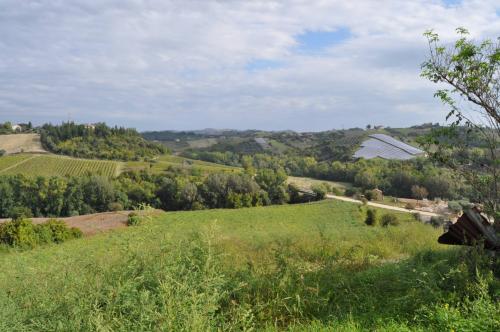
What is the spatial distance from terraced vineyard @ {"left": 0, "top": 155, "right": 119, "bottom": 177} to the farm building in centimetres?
5541

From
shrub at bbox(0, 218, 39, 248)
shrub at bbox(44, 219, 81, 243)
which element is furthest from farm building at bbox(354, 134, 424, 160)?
shrub at bbox(0, 218, 39, 248)

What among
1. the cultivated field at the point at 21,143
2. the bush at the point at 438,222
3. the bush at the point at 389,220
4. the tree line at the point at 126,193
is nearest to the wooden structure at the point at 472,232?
the bush at the point at 438,222

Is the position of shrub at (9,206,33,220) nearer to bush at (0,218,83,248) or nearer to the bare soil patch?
the bare soil patch

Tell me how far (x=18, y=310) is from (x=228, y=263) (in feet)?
12.3

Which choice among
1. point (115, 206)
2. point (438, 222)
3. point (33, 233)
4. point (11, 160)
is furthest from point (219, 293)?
point (11, 160)

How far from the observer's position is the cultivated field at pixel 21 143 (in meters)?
93.6

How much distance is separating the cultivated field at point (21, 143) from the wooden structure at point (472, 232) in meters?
99.4

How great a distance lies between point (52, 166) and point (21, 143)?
27.1 meters

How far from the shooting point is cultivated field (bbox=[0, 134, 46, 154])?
9362cm

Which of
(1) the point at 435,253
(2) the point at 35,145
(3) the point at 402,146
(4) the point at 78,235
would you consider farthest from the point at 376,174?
(2) the point at 35,145

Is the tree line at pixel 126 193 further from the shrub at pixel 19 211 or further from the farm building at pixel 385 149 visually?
the farm building at pixel 385 149

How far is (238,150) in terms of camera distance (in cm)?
14262

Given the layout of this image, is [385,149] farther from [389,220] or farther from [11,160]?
[11,160]

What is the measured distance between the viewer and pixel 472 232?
23.0 ft
